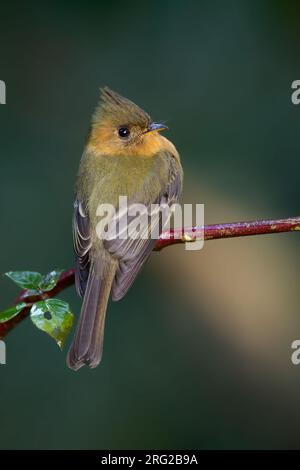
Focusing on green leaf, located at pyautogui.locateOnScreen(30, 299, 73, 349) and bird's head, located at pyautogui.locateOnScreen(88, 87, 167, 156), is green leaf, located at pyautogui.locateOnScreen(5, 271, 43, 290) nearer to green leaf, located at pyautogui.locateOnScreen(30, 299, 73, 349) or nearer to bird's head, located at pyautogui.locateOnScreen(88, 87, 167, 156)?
green leaf, located at pyautogui.locateOnScreen(30, 299, 73, 349)

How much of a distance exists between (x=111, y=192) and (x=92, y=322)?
68 cm

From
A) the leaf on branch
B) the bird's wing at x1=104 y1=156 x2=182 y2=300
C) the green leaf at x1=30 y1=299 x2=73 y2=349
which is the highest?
the bird's wing at x1=104 y1=156 x2=182 y2=300

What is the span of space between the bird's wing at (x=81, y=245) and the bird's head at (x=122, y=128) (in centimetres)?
38

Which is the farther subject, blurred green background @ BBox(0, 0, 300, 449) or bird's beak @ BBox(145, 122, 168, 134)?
blurred green background @ BBox(0, 0, 300, 449)

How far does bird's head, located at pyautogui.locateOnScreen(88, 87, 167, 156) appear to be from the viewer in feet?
12.8

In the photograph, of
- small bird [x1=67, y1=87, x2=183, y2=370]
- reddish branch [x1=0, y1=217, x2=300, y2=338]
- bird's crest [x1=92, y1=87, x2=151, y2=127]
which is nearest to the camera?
reddish branch [x1=0, y1=217, x2=300, y2=338]

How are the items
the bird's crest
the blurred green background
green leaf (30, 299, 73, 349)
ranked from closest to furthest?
green leaf (30, 299, 73, 349) → the bird's crest → the blurred green background

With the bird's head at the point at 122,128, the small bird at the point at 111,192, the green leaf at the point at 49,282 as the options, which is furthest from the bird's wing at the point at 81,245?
the green leaf at the point at 49,282

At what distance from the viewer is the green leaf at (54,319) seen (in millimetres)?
2156

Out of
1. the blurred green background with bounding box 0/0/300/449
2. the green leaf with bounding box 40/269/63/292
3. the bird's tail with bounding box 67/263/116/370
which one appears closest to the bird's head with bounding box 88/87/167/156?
the bird's tail with bounding box 67/263/116/370

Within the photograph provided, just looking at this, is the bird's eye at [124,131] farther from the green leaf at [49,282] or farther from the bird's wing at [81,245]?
the green leaf at [49,282]

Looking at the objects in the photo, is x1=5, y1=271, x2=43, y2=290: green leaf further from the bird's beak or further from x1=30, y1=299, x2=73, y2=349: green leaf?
the bird's beak

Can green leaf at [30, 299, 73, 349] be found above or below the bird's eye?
below

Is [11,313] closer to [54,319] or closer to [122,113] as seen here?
[54,319]
